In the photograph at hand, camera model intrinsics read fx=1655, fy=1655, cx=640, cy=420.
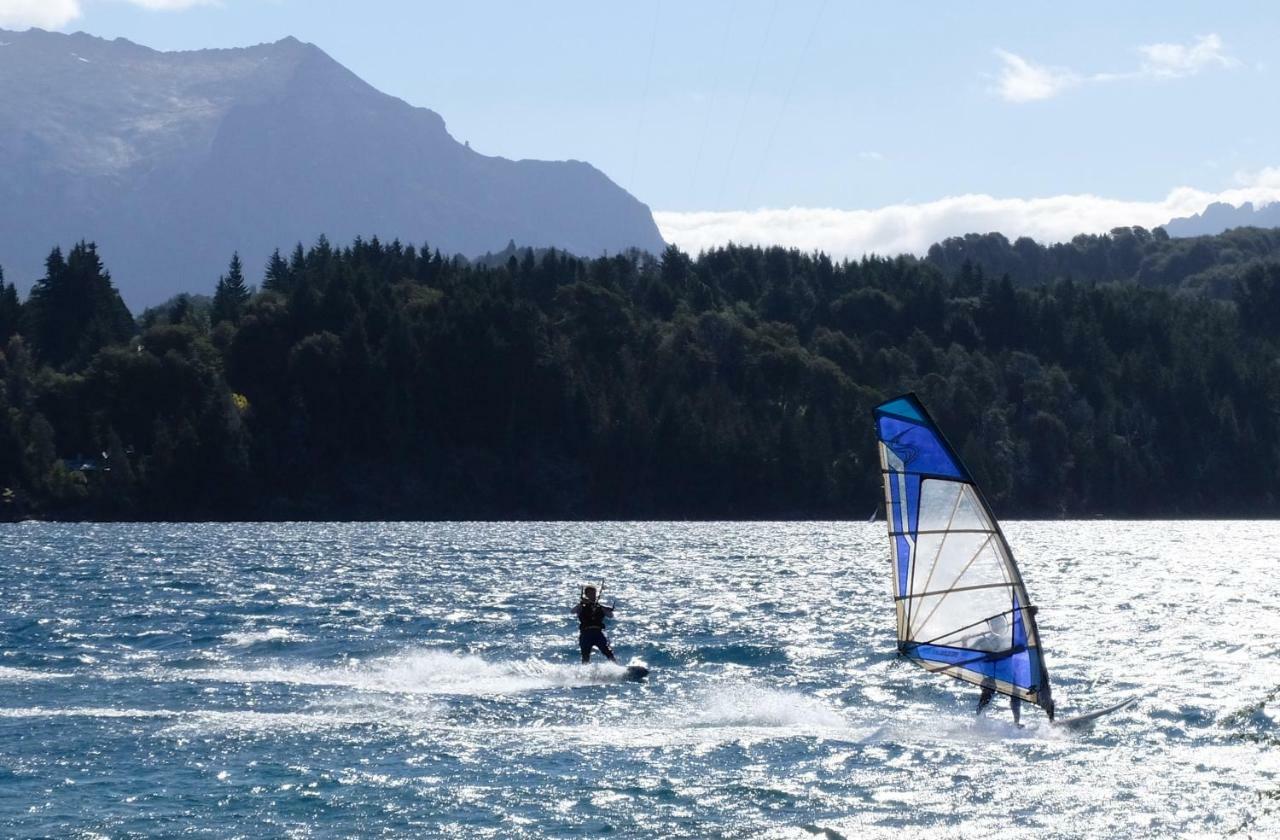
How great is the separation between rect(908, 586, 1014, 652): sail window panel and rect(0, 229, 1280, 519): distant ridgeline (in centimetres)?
11361

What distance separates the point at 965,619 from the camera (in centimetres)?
2647

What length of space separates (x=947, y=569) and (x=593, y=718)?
6.92 meters

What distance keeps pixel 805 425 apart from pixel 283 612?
105138mm

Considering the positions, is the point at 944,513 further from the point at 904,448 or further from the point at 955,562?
the point at 904,448

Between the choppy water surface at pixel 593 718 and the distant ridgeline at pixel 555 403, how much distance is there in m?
79.2

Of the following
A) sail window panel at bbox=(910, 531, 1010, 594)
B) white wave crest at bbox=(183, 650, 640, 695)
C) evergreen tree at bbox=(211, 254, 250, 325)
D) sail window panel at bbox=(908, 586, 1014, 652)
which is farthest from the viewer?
evergreen tree at bbox=(211, 254, 250, 325)

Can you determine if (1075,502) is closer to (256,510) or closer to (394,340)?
(394,340)

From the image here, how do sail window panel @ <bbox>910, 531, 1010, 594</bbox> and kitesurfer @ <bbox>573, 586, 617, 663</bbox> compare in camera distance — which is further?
kitesurfer @ <bbox>573, 586, 617, 663</bbox>

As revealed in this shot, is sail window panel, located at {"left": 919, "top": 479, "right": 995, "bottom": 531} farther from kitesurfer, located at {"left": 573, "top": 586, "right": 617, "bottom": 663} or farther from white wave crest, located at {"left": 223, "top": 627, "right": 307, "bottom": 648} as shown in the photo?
white wave crest, located at {"left": 223, "top": 627, "right": 307, "bottom": 648}

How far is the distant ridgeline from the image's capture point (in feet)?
454

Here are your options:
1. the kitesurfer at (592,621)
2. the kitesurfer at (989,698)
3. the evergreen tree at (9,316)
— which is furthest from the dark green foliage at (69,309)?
the kitesurfer at (989,698)

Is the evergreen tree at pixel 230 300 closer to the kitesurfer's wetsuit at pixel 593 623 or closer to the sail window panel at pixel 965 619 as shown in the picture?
the kitesurfer's wetsuit at pixel 593 623

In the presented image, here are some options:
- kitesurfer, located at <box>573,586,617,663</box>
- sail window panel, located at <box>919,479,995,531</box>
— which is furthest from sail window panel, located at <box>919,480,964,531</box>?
kitesurfer, located at <box>573,586,617,663</box>

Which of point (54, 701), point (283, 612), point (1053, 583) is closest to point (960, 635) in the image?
point (54, 701)
